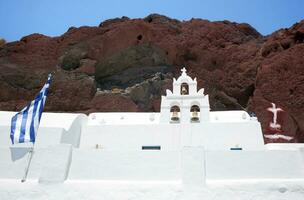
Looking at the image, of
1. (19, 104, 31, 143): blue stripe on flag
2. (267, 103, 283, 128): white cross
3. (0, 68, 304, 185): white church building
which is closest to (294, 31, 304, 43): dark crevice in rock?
(267, 103, 283, 128): white cross

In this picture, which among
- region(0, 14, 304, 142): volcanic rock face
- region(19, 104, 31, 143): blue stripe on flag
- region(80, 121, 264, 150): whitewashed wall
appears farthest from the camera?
region(0, 14, 304, 142): volcanic rock face

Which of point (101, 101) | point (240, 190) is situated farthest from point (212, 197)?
point (101, 101)

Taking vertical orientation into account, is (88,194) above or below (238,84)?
below

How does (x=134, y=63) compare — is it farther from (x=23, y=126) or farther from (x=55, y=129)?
(x=23, y=126)

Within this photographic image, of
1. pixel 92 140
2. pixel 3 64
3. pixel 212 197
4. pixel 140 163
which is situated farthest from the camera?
pixel 3 64

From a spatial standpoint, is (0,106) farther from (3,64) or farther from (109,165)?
(109,165)

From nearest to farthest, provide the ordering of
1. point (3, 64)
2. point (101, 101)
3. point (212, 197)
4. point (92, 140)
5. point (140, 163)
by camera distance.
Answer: point (212, 197) < point (140, 163) < point (92, 140) < point (101, 101) < point (3, 64)

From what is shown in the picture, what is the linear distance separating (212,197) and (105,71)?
62.4 feet

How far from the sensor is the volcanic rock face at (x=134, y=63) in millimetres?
25391

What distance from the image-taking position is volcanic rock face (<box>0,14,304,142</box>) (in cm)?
2539

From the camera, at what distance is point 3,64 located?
27031 mm

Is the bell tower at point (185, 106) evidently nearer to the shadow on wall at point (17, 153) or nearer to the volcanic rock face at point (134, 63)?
the shadow on wall at point (17, 153)

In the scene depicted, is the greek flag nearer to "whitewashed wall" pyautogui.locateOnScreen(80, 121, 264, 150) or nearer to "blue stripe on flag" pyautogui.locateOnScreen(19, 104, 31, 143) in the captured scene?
"blue stripe on flag" pyautogui.locateOnScreen(19, 104, 31, 143)

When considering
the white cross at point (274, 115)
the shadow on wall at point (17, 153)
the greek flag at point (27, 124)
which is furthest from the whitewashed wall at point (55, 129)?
the white cross at point (274, 115)
